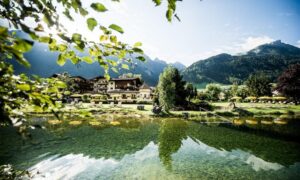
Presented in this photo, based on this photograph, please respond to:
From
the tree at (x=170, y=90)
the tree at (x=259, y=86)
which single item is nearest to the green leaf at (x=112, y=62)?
the tree at (x=170, y=90)

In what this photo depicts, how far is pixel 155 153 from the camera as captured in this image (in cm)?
2497

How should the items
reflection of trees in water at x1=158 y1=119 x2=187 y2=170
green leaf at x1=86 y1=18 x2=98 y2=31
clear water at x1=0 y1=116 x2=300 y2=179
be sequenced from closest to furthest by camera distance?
green leaf at x1=86 y1=18 x2=98 y2=31 → clear water at x1=0 y1=116 x2=300 y2=179 → reflection of trees in water at x1=158 y1=119 x2=187 y2=170

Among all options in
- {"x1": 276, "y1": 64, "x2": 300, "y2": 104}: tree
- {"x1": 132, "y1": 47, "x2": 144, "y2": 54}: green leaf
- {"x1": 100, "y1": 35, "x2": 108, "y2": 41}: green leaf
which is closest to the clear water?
{"x1": 100, "y1": 35, "x2": 108, "y2": 41}: green leaf

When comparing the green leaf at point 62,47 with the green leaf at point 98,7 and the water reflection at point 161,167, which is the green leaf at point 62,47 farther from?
the water reflection at point 161,167

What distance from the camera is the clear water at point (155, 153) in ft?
60.8

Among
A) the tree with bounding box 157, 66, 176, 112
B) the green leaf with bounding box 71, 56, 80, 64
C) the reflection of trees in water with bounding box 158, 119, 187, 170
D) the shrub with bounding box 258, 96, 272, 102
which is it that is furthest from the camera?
the shrub with bounding box 258, 96, 272, 102

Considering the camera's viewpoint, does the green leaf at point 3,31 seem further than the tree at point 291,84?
No

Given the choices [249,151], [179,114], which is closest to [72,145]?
[249,151]

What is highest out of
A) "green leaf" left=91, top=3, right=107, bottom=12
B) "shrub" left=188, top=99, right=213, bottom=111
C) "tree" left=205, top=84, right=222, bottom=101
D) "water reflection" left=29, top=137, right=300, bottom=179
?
"tree" left=205, top=84, right=222, bottom=101

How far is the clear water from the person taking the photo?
60.8 feet

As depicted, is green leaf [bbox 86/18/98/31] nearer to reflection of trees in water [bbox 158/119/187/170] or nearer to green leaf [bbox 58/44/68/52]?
green leaf [bbox 58/44/68/52]

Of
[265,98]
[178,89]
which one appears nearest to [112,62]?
[178,89]

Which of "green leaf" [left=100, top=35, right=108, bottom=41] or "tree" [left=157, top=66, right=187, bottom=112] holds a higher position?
"tree" [left=157, top=66, right=187, bottom=112]

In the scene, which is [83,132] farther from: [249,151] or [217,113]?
[217,113]
